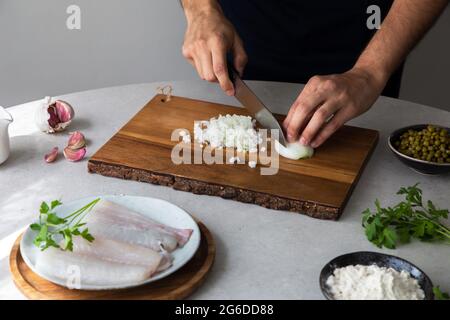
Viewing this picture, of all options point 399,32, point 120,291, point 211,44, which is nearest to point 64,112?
point 211,44

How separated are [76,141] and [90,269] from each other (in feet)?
1.96

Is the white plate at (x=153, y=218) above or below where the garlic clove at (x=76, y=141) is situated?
below

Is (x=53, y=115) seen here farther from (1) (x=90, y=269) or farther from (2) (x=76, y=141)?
(1) (x=90, y=269)

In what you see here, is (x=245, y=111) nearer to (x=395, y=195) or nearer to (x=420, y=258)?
(x=395, y=195)

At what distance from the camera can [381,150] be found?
1.92 m

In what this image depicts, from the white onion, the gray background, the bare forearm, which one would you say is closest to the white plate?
the white onion

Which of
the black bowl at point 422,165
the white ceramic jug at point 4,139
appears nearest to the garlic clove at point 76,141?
the white ceramic jug at point 4,139

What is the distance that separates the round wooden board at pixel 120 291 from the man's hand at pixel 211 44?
651mm

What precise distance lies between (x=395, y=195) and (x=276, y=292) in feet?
1.62

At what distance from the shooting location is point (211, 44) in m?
1.91

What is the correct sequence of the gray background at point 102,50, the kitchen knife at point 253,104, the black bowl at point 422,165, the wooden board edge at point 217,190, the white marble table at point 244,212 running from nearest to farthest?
the white marble table at point 244,212 < the wooden board edge at point 217,190 < the black bowl at point 422,165 < the kitchen knife at point 253,104 < the gray background at point 102,50

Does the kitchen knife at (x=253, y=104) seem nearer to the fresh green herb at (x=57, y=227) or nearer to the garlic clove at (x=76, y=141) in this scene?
the garlic clove at (x=76, y=141)

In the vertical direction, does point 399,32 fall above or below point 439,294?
above

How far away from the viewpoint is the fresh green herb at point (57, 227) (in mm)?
1332
